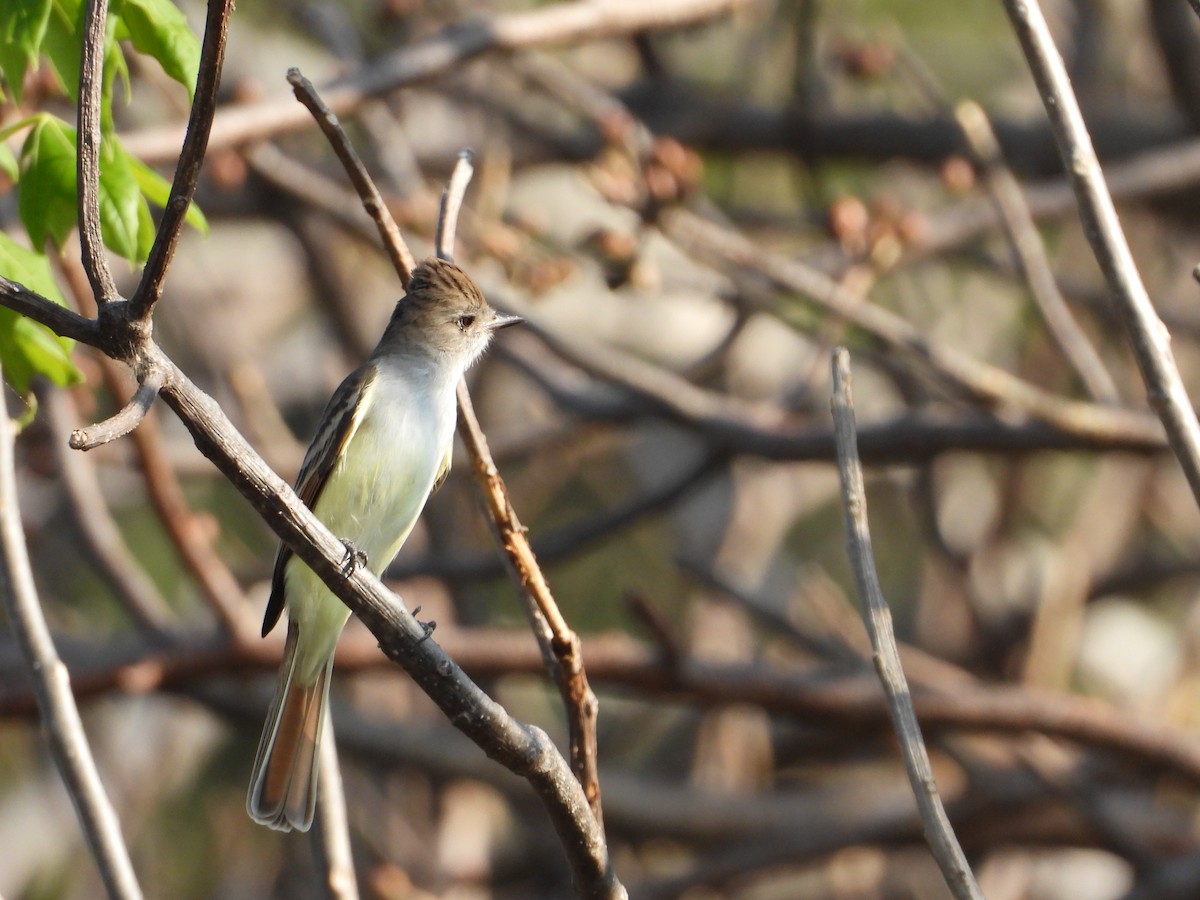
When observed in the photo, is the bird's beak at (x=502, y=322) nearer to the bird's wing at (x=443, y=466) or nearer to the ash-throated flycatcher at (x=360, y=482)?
the ash-throated flycatcher at (x=360, y=482)

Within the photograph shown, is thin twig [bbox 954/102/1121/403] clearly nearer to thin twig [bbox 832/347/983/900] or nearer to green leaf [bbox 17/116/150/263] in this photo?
thin twig [bbox 832/347/983/900]

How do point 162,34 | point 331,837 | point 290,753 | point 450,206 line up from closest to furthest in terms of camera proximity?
point 162,34, point 450,206, point 331,837, point 290,753

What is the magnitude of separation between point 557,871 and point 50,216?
5.08 meters

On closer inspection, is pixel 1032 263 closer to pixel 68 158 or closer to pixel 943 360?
pixel 943 360

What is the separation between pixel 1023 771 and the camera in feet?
21.1

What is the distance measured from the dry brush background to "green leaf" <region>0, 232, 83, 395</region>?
160 centimetres

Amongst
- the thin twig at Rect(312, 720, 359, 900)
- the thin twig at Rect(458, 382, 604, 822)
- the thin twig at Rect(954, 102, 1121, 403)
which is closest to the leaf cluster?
the thin twig at Rect(458, 382, 604, 822)

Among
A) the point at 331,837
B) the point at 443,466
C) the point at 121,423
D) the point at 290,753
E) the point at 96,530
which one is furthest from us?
the point at 96,530

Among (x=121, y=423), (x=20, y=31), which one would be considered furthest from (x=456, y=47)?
(x=121, y=423)

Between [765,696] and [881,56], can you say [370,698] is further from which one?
[881,56]

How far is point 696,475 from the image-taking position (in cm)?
590

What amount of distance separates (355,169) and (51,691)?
1234 millimetres

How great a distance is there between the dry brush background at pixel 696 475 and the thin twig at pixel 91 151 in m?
2.06

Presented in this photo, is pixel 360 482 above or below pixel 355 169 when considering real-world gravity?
above
